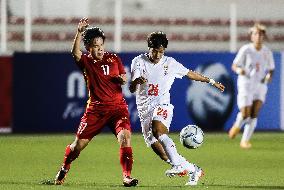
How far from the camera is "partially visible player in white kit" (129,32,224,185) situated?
1071 cm

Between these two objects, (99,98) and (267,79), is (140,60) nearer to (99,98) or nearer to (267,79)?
(99,98)

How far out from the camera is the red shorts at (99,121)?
35.2 feet

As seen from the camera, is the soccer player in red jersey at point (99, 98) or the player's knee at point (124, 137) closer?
the player's knee at point (124, 137)

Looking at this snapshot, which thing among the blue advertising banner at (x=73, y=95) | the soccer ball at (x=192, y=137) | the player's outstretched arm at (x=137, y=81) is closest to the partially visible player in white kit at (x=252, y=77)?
the blue advertising banner at (x=73, y=95)

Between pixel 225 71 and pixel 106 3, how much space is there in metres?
3.35

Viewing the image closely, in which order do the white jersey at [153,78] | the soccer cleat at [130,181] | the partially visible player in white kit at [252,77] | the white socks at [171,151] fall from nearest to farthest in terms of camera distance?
the soccer cleat at [130,181] < the white socks at [171,151] < the white jersey at [153,78] < the partially visible player in white kit at [252,77]

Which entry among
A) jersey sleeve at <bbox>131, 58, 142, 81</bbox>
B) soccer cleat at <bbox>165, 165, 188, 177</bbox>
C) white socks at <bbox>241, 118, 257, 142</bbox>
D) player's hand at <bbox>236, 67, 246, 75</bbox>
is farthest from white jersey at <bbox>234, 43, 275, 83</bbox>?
soccer cleat at <bbox>165, 165, 188, 177</bbox>

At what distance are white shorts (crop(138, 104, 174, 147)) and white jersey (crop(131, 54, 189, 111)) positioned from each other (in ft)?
0.22

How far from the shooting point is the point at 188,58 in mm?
19875

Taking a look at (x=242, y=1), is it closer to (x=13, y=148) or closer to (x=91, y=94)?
(x=13, y=148)

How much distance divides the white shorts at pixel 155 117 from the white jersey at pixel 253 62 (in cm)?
615

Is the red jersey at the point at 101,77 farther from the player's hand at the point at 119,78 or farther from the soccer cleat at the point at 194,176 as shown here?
the soccer cleat at the point at 194,176

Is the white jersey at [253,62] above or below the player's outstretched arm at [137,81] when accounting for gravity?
below

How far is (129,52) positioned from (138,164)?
6367mm
